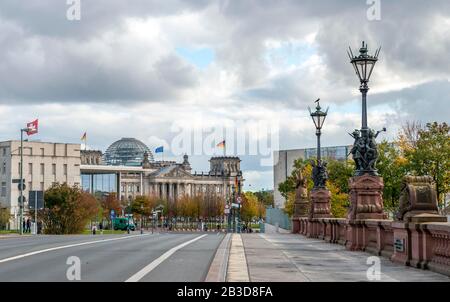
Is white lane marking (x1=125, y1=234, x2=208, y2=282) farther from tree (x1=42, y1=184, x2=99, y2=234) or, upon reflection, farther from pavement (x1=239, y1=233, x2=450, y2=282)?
tree (x1=42, y1=184, x2=99, y2=234)

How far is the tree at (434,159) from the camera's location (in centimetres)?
5963

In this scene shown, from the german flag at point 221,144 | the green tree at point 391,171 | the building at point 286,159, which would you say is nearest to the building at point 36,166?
the german flag at point 221,144

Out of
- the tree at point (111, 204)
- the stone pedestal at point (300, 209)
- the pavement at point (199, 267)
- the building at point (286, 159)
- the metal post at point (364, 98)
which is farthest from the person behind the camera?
the tree at point (111, 204)

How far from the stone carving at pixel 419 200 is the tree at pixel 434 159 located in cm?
4094

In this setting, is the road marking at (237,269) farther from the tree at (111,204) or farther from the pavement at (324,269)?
the tree at (111,204)

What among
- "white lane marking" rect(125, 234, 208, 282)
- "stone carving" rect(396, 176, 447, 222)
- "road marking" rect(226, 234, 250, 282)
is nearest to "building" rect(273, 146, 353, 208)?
"white lane marking" rect(125, 234, 208, 282)

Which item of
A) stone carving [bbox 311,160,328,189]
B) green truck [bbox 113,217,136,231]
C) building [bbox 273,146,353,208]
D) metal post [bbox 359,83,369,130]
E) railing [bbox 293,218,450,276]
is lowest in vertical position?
green truck [bbox 113,217,136,231]

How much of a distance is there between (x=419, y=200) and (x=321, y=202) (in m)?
23.9

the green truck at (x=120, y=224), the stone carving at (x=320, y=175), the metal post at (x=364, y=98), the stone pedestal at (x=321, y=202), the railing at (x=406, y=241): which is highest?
the metal post at (x=364, y=98)

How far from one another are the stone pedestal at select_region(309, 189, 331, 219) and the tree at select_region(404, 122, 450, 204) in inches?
731

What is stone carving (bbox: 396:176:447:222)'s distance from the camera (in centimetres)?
1872
